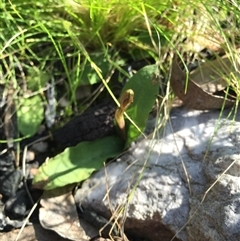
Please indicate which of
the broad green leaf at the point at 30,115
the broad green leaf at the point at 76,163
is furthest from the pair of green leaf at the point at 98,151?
the broad green leaf at the point at 30,115

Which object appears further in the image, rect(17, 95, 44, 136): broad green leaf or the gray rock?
rect(17, 95, 44, 136): broad green leaf

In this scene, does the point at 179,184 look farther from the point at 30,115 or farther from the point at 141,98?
the point at 30,115

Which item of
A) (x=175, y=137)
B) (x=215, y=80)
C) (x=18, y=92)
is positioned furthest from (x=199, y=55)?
(x=18, y=92)

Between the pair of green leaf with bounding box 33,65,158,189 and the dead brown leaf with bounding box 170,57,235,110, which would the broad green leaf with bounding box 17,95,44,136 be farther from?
the dead brown leaf with bounding box 170,57,235,110

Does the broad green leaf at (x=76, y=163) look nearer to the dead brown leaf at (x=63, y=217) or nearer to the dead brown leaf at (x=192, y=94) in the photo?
the dead brown leaf at (x=63, y=217)

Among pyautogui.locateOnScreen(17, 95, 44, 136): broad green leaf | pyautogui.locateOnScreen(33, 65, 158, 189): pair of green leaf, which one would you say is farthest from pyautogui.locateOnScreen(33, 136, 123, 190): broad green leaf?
pyautogui.locateOnScreen(17, 95, 44, 136): broad green leaf

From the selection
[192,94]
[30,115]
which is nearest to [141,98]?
[192,94]
